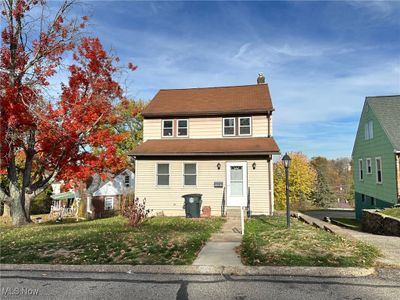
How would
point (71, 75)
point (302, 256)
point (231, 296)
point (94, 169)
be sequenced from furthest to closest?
1. point (94, 169)
2. point (71, 75)
3. point (302, 256)
4. point (231, 296)

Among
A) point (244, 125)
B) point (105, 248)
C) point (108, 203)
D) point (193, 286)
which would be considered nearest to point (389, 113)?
point (244, 125)

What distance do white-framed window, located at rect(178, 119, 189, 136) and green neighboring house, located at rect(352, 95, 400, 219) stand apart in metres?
12.4

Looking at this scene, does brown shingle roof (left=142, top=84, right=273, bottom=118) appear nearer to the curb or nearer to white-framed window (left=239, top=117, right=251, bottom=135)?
white-framed window (left=239, top=117, right=251, bottom=135)

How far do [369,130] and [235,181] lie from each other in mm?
13302

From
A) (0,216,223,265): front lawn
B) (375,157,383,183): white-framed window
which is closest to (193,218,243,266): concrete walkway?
(0,216,223,265): front lawn

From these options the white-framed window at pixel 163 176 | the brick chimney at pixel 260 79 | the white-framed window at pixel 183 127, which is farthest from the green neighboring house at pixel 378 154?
the white-framed window at pixel 163 176

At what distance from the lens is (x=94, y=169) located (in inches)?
705

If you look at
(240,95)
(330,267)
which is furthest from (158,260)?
(240,95)

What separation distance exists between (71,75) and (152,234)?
10581mm

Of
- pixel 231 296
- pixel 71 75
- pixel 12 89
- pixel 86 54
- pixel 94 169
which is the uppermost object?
pixel 86 54

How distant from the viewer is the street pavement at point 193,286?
487 cm

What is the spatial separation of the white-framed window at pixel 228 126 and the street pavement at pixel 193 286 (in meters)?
12.8

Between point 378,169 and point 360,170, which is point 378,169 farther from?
point 360,170

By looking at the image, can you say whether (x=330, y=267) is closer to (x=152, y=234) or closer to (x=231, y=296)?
(x=231, y=296)
